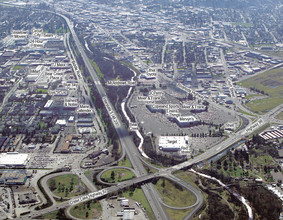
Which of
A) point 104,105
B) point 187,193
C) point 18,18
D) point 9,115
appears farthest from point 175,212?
point 18,18

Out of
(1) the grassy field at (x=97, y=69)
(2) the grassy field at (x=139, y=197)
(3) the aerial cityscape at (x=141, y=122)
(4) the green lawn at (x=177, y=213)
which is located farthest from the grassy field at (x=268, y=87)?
(4) the green lawn at (x=177, y=213)

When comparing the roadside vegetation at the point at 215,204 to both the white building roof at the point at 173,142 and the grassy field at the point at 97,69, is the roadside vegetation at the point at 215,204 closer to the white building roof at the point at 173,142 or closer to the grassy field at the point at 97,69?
the white building roof at the point at 173,142

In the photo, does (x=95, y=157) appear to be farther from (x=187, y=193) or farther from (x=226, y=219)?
(x=226, y=219)

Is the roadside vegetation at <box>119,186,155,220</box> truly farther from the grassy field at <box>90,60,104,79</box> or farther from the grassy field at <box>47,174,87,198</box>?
the grassy field at <box>90,60,104,79</box>

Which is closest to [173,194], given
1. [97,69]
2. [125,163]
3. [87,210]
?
[125,163]

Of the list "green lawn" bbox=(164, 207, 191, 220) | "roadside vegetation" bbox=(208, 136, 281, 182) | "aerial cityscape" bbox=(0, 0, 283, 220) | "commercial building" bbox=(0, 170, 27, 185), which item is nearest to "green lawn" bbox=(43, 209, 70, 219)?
"aerial cityscape" bbox=(0, 0, 283, 220)
